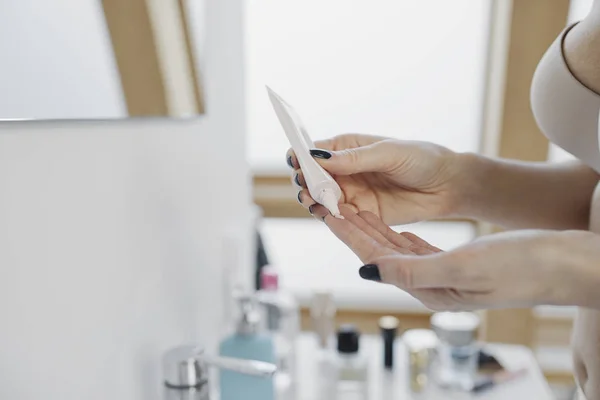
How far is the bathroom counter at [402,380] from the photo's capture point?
100cm

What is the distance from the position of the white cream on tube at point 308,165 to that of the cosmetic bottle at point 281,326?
0.47 meters

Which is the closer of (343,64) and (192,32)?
(192,32)

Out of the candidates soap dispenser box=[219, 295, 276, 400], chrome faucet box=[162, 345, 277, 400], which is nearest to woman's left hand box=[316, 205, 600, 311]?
chrome faucet box=[162, 345, 277, 400]

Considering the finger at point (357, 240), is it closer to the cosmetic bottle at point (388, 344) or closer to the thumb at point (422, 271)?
the thumb at point (422, 271)

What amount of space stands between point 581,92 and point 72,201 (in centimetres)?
49

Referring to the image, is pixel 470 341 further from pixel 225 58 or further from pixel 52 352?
pixel 52 352

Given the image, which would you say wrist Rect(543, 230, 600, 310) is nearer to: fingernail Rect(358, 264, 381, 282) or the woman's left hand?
the woman's left hand

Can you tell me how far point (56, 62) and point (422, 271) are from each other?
34 cm

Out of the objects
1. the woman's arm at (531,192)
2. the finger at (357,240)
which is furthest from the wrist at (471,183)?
the finger at (357,240)

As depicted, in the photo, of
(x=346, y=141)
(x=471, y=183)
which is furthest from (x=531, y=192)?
(x=346, y=141)

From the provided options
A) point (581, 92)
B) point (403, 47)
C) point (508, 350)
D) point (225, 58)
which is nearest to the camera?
point (581, 92)

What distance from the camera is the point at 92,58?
0.50 meters

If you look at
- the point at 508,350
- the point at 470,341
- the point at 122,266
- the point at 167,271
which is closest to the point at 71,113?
the point at 122,266

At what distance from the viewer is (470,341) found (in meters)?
1.04
